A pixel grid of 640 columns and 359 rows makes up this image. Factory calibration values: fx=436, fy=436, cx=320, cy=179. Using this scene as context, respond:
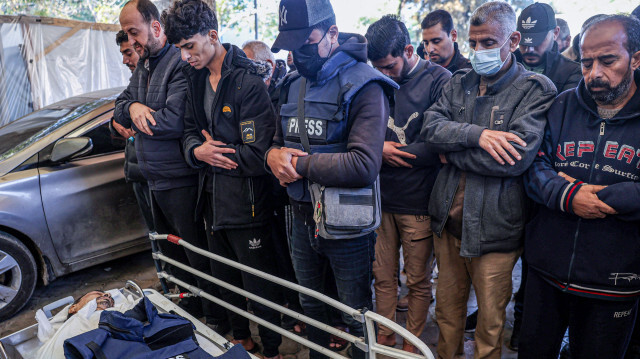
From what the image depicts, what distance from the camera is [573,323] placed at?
2145mm

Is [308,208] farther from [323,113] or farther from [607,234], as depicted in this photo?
[607,234]

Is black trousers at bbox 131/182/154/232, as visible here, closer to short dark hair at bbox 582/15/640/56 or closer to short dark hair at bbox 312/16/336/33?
short dark hair at bbox 312/16/336/33

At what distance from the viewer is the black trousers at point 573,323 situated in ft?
6.56

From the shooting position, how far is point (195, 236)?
3.17 metres

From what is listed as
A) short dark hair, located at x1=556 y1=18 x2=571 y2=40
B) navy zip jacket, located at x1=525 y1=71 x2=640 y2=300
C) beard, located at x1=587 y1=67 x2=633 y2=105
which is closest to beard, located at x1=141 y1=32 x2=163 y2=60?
navy zip jacket, located at x1=525 y1=71 x2=640 y2=300

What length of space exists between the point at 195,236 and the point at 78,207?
5.21 ft

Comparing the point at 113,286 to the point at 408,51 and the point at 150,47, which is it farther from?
the point at 408,51

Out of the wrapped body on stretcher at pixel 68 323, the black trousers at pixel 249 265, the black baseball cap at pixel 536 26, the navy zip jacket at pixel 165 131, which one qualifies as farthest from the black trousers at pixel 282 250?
the black baseball cap at pixel 536 26

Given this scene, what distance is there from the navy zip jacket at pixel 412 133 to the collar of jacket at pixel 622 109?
823 millimetres

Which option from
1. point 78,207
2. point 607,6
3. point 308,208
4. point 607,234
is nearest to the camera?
point 607,234

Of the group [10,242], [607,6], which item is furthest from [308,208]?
[607,6]

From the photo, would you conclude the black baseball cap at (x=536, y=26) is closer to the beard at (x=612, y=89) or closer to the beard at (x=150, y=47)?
the beard at (x=612, y=89)

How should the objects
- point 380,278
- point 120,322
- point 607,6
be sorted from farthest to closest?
point 607,6 → point 380,278 → point 120,322

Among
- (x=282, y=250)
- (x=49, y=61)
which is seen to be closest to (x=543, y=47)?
(x=282, y=250)
